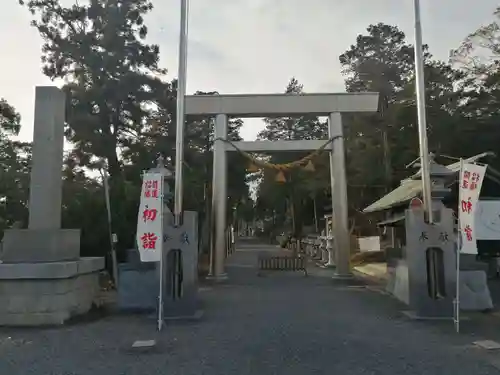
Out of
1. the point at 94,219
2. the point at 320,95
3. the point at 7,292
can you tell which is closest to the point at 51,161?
the point at 7,292

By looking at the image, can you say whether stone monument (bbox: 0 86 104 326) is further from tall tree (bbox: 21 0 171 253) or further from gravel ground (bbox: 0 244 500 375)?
tall tree (bbox: 21 0 171 253)

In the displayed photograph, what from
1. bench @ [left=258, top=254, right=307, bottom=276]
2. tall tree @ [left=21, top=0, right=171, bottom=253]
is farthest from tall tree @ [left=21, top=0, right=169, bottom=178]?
bench @ [left=258, top=254, right=307, bottom=276]

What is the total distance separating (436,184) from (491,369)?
5.44 metres

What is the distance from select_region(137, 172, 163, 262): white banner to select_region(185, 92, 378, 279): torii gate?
7737 mm

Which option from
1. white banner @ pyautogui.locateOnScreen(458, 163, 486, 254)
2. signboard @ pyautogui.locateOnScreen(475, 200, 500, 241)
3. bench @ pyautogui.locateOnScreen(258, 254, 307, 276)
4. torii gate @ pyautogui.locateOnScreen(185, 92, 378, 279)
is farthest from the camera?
bench @ pyautogui.locateOnScreen(258, 254, 307, 276)

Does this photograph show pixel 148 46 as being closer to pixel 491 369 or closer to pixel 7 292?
pixel 7 292

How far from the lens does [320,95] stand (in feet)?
54.0

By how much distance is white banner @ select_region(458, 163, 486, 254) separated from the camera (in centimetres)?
816

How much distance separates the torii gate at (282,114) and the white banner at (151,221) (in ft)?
25.4

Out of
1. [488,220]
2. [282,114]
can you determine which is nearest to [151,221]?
[282,114]

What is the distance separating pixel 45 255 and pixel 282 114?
9.34m

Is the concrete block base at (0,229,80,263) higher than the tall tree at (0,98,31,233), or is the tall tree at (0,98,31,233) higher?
the tall tree at (0,98,31,233)

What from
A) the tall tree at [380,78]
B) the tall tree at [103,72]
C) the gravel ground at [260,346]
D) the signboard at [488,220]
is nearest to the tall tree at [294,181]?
the tall tree at [380,78]

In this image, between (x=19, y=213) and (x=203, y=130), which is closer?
(x=19, y=213)
